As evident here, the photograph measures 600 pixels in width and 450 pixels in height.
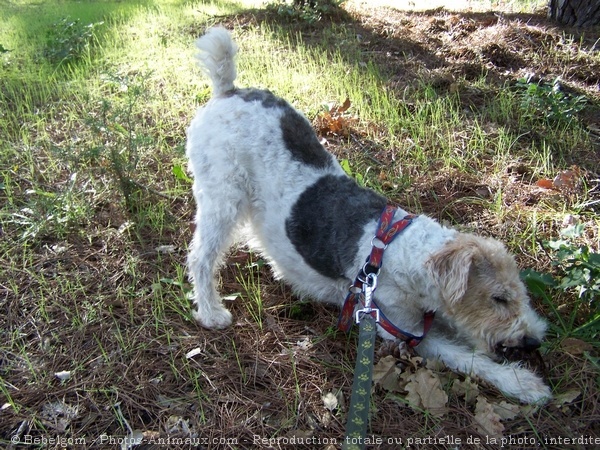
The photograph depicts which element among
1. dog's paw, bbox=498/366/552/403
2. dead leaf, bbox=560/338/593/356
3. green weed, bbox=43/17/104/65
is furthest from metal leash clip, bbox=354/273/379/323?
green weed, bbox=43/17/104/65

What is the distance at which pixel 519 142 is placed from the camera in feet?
15.3

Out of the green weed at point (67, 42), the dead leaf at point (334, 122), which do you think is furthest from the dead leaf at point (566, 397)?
the green weed at point (67, 42)

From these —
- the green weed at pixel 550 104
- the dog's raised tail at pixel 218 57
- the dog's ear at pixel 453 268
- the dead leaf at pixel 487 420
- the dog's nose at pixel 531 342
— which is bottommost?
the dead leaf at pixel 487 420

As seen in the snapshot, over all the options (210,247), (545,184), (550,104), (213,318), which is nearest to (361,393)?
(213,318)

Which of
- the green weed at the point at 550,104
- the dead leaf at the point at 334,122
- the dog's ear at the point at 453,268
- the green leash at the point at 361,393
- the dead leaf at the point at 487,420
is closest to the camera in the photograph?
the green leash at the point at 361,393

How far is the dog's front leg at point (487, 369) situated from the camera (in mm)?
2562

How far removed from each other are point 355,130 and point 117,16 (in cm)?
664

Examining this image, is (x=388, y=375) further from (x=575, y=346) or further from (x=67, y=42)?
(x=67, y=42)

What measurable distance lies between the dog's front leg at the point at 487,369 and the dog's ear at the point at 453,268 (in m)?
0.42

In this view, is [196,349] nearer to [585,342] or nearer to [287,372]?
[287,372]

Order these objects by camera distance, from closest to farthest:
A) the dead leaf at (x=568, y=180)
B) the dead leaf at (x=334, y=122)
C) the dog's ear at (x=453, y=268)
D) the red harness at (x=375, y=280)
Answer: the dog's ear at (x=453, y=268), the red harness at (x=375, y=280), the dead leaf at (x=568, y=180), the dead leaf at (x=334, y=122)

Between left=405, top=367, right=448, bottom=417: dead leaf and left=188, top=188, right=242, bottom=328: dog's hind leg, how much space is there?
1322 millimetres

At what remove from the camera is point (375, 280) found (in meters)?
2.62

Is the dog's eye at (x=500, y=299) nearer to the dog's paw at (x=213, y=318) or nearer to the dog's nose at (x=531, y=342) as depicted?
the dog's nose at (x=531, y=342)
